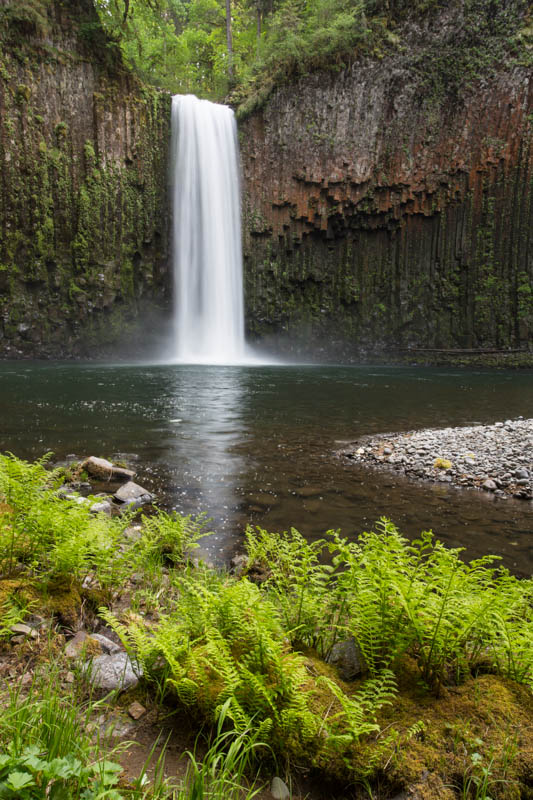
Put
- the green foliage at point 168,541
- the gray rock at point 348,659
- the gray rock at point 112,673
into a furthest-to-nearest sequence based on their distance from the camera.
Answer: the green foliage at point 168,541 → the gray rock at point 348,659 → the gray rock at point 112,673

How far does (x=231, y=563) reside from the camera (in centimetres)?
430

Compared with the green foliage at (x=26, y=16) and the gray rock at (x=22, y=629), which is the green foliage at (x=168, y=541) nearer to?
the gray rock at (x=22, y=629)

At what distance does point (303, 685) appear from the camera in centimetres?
200

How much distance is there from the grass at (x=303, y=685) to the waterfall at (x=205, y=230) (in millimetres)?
28212

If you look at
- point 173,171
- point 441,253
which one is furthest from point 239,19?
point 441,253

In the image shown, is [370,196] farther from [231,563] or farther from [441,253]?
[231,563]

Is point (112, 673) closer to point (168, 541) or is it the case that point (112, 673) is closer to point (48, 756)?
point (48, 756)

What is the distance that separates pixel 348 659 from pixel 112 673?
1.18m

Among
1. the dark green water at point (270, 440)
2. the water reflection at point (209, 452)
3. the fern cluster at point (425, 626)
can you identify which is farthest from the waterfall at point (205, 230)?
the fern cluster at point (425, 626)

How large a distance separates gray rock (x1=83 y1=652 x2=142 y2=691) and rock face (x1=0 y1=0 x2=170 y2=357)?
28.8 metres

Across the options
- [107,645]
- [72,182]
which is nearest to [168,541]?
[107,645]

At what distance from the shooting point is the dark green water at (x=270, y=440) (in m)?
5.45

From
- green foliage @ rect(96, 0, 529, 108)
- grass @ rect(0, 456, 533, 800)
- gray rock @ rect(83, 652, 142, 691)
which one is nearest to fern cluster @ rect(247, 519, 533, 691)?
grass @ rect(0, 456, 533, 800)

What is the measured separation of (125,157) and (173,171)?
10.8ft
